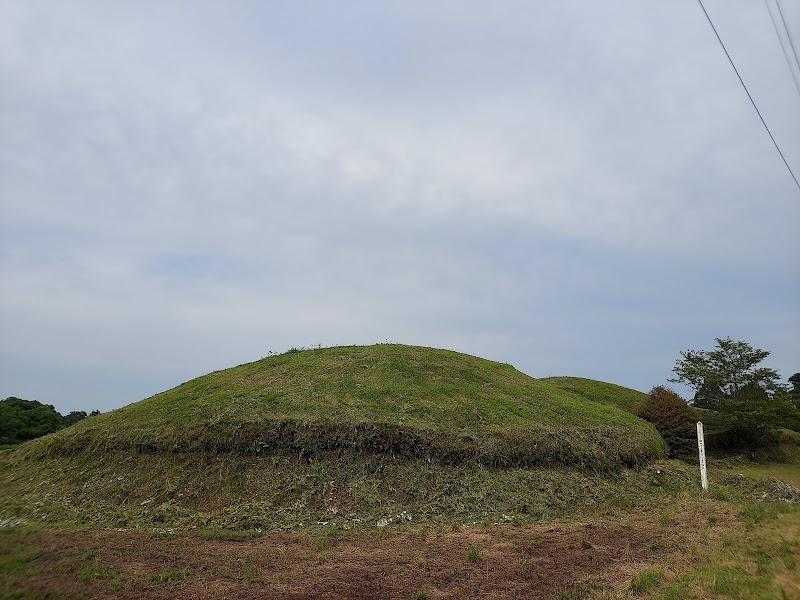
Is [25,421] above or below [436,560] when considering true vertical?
above

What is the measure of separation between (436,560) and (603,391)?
24.5m

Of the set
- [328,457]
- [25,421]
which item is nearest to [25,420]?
[25,421]

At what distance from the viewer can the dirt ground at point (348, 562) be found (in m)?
7.70

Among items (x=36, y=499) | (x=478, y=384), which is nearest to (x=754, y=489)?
(x=478, y=384)

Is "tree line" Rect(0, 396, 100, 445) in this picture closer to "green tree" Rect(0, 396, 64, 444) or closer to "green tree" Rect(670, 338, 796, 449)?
"green tree" Rect(0, 396, 64, 444)

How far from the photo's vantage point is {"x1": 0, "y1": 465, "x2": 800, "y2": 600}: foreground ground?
24.6 feet

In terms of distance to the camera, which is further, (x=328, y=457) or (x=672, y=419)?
(x=672, y=419)

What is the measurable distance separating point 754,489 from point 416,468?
36.0 feet

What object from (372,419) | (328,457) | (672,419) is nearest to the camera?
(328,457)

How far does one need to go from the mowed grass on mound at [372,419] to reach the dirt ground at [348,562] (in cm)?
387

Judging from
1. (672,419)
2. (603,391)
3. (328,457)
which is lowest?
(328,457)

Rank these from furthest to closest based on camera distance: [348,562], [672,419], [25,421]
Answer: [25,421] < [672,419] < [348,562]

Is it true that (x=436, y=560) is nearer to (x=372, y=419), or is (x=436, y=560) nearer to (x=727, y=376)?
(x=372, y=419)

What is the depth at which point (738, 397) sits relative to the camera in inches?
1031
